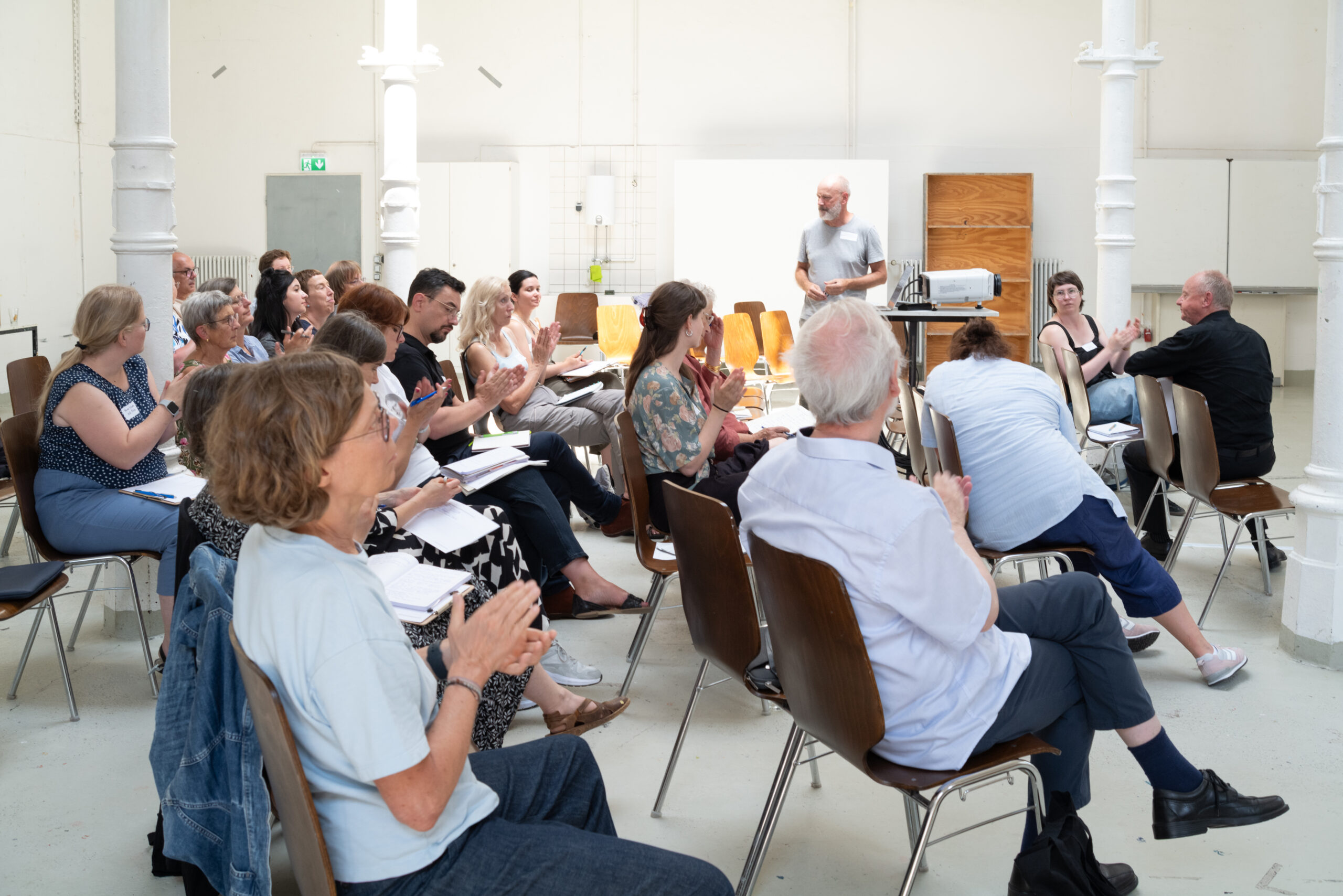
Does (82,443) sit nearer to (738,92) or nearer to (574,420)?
(574,420)

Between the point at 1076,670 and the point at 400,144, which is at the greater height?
the point at 400,144

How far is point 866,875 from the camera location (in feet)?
7.68

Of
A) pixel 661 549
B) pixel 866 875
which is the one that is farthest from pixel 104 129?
pixel 866 875

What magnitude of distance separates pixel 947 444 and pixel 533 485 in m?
1.27

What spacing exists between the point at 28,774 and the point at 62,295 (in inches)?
317

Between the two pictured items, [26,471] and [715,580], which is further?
[26,471]

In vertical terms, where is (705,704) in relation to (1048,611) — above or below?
below

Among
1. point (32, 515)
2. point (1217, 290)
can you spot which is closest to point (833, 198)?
point (1217, 290)

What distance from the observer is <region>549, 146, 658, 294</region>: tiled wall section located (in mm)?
10945

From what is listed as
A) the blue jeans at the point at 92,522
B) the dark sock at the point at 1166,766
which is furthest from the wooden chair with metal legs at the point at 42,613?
the dark sock at the point at 1166,766

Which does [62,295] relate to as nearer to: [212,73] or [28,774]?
[212,73]

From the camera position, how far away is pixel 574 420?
503 centimetres

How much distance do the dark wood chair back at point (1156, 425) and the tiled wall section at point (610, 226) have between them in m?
7.18

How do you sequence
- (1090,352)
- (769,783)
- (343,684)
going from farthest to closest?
1. (1090,352)
2. (769,783)
3. (343,684)
